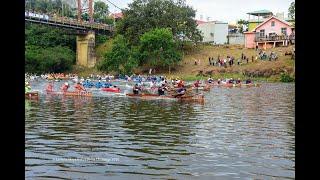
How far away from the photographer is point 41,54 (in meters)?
79.4

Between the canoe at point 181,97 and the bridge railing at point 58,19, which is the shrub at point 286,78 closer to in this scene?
the canoe at point 181,97

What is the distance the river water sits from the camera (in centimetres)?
1048

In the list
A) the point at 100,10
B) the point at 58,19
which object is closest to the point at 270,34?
the point at 58,19

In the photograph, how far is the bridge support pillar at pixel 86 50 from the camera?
8300 centimetres

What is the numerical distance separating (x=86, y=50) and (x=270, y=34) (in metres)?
32.8

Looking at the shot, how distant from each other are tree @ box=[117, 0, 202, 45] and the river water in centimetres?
4919

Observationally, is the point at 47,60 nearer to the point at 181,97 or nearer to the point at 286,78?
the point at 286,78

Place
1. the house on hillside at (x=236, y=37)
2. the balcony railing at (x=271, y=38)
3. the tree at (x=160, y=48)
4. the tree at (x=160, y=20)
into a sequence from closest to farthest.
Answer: the tree at (x=160, y=48)
the balcony railing at (x=271, y=38)
the tree at (x=160, y=20)
the house on hillside at (x=236, y=37)

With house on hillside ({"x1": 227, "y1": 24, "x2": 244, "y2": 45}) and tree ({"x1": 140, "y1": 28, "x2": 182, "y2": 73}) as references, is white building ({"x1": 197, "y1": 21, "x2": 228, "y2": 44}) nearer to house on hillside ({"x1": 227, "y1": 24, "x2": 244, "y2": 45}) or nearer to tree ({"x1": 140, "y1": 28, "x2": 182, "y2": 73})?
house on hillside ({"x1": 227, "y1": 24, "x2": 244, "y2": 45})

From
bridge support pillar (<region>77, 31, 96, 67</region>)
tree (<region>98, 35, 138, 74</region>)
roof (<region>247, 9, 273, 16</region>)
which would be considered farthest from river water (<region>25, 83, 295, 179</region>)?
roof (<region>247, 9, 273, 16</region>)

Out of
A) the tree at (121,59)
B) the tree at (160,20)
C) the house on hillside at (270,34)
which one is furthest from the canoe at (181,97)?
the house on hillside at (270,34)

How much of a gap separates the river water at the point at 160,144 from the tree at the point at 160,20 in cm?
4919
